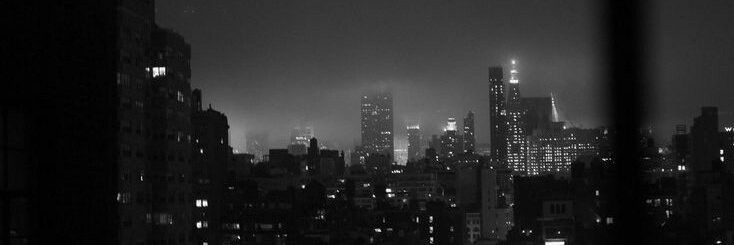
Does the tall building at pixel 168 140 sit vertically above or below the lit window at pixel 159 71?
below

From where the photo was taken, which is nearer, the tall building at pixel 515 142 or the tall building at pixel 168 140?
the tall building at pixel 168 140

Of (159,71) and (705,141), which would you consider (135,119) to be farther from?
(705,141)

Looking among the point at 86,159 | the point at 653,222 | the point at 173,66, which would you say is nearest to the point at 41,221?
the point at 86,159

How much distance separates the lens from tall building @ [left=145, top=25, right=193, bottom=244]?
1905 cm

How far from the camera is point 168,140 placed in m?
19.6

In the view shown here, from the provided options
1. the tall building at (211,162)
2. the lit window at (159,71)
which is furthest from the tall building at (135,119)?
the tall building at (211,162)

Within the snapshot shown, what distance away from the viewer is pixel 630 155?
35.7 m

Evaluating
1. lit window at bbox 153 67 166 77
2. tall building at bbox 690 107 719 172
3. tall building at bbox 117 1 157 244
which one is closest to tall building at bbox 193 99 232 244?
lit window at bbox 153 67 166 77

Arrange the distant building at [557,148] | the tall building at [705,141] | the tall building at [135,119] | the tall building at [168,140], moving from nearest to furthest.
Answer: the tall building at [135,119] < the tall building at [168,140] < the tall building at [705,141] < the distant building at [557,148]

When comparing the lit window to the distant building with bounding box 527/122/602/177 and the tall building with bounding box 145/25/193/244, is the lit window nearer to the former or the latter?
the tall building with bounding box 145/25/193/244

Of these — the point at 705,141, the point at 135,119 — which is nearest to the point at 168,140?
the point at 135,119

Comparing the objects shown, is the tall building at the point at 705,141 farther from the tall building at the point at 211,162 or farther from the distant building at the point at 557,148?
the tall building at the point at 211,162

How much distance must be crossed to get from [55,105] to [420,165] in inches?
2509

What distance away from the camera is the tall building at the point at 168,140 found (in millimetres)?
19047
